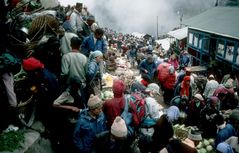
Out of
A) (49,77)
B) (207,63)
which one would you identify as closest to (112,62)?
(207,63)

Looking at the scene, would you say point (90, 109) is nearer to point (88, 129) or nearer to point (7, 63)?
point (88, 129)

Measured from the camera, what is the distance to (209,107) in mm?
8391

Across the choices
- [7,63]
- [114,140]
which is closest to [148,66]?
[114,140]

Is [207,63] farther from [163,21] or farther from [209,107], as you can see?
[163,21]

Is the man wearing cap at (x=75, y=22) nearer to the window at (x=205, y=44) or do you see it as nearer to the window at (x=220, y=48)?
the window at (x=220, y=48)

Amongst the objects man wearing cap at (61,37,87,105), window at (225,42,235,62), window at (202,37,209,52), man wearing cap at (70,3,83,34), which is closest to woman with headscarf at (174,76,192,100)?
man wearing cap at (70,3,83,34)

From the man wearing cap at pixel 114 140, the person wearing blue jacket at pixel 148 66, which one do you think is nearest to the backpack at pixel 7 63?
the man wearing cap at pixel 114 140

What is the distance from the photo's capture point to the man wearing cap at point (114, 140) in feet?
15.2

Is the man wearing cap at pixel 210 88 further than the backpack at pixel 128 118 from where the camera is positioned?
Yes

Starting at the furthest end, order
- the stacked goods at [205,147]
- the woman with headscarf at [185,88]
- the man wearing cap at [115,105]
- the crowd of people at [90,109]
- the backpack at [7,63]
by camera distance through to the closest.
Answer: the woman with headscarf at [185,88] < the stacked goods at [205,147] < the man wearing cap at [115,105] < the crowd of people at [90,109] < the backpack at [7,63]

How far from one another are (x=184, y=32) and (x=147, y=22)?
107m

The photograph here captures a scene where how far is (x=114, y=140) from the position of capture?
470cm

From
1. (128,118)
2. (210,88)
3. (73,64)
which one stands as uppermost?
(73,64)

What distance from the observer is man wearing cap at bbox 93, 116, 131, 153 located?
15.2 feet
